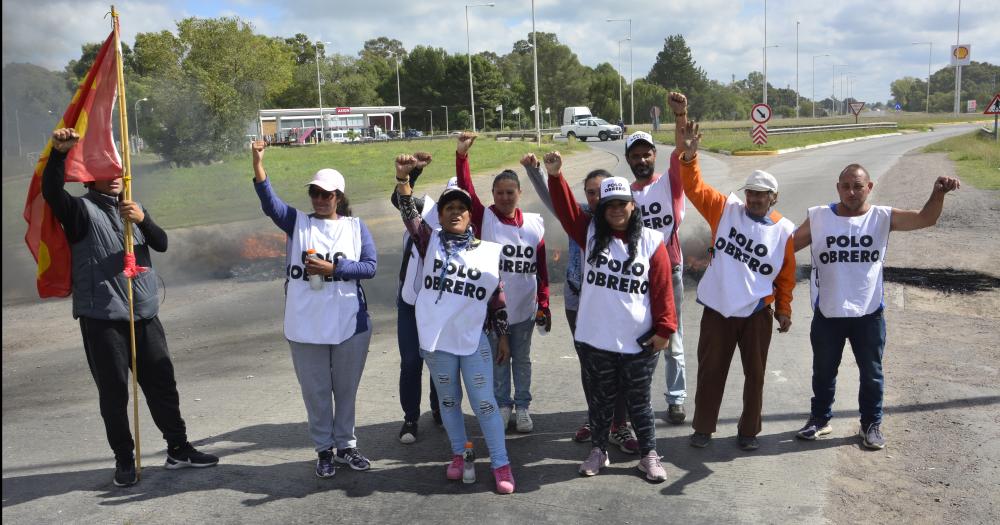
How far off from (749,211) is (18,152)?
6.28m

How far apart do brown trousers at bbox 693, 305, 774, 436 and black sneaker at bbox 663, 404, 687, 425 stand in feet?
1.49

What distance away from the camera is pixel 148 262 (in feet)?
16.7

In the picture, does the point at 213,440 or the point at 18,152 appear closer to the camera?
the point at 213,440

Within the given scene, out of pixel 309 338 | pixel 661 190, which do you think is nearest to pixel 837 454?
pixel 661 190

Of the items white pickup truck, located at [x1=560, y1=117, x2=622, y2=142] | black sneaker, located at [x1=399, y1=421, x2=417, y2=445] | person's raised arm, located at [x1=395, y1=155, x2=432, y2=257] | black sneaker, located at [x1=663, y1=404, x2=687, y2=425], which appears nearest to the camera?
person's raised arm, located at [x1=395, y1=155, x2=432, y2=257]

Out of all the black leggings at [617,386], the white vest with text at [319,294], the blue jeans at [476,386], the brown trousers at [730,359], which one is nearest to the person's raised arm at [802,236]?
the brown trousers at [730,359]

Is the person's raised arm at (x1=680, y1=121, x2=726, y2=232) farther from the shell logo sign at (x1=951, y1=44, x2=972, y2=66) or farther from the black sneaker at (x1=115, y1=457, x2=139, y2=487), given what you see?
the shell logo sign at (x1=951, y1=44, x2=972, y2=66)

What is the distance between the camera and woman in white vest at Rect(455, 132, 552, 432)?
5.28 meters

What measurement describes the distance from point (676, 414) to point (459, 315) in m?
2.05

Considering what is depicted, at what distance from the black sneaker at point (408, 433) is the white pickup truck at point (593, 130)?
169 feet

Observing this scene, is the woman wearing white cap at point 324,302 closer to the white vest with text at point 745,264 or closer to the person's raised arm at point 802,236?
the white vest with text at point 745,264

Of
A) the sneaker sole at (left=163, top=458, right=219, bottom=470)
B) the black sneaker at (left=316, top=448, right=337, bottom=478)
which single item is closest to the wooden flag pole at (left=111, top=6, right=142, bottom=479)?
the sneaker sole at (left=163, top=458, right=219, bottom=470)

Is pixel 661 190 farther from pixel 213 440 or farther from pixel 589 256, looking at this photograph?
pixel 213 440

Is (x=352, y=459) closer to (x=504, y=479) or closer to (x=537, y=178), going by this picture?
(x=504, y=479)
